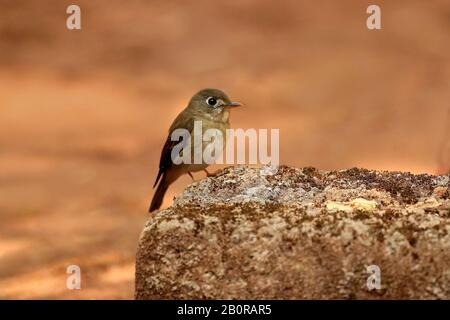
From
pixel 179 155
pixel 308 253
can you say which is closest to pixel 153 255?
pixel 308 253

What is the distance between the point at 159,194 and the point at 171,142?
0.58 metres

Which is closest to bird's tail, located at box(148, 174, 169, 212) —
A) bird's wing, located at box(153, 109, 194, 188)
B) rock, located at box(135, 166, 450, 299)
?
bird's wing, located at box(153, 109, 194, 188)


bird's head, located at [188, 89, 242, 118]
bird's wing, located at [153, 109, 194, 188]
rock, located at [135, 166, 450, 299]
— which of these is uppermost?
bird's head, located at [188, 89, 242, 118]

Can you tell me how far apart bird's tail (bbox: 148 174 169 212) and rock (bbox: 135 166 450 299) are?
2.43 meters

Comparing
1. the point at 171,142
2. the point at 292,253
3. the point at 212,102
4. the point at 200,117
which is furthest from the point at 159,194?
the point at 292,253

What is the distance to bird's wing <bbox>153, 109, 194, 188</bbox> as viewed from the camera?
7352mm

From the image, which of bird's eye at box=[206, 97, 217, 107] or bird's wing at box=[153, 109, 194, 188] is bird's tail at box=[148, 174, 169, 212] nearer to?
bird's wing at box=[153, 109, 194, 188]

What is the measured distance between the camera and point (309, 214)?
16.1 feet

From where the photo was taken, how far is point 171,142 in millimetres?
7453

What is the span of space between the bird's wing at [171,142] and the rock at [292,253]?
2.22 m

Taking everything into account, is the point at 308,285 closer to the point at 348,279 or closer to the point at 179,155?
the point at 348,279
